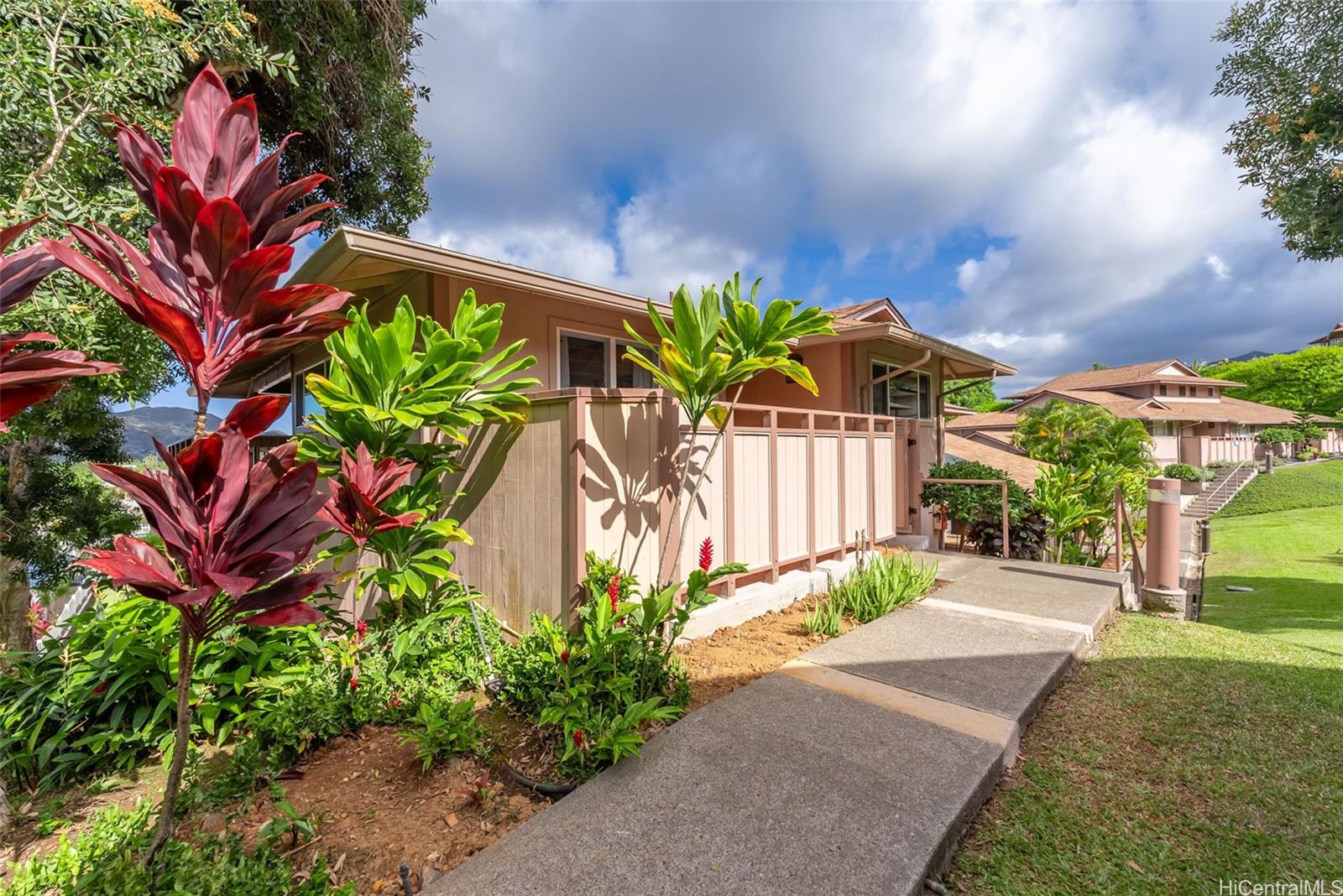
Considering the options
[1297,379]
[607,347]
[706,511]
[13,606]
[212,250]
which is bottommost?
[13,606]

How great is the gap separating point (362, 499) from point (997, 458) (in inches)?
751

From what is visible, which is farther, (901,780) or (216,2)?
(216,2)

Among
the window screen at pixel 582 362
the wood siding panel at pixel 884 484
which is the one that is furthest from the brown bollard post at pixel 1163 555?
the window screen at pixel 582 362

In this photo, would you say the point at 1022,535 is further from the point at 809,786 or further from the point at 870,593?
the point at 809,786

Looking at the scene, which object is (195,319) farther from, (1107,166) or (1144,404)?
(1144,404)

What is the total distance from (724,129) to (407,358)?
797 centimetres

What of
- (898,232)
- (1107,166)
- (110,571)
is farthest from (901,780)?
(898,232)

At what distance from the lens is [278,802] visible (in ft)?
7.34

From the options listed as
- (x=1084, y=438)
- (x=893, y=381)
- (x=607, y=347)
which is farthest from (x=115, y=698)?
(x=1084, y=438)

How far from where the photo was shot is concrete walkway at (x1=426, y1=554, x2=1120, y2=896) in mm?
2062

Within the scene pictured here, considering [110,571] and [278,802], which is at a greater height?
[110,571]

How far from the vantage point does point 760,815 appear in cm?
238

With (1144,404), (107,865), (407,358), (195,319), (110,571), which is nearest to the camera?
(110,571)

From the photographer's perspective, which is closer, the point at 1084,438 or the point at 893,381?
the point at 893,381
